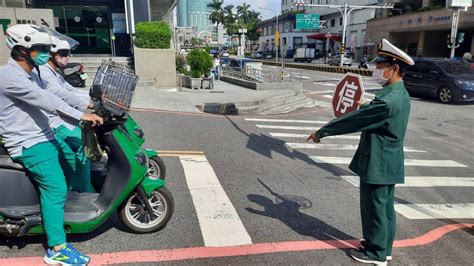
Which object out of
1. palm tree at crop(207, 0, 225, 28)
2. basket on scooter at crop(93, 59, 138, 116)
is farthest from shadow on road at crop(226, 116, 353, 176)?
palm tree at crop(207, 0, 225, 28)

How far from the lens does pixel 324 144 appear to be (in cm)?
827

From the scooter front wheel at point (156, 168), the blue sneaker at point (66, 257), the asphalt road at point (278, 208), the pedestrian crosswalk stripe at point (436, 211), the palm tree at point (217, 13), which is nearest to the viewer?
the blue sneaker at point (66, 257)

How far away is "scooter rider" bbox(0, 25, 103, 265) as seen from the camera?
110 inches

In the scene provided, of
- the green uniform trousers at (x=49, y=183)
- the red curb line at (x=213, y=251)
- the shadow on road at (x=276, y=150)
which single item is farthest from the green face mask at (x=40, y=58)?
the shadow on road at (x=276, y=150)

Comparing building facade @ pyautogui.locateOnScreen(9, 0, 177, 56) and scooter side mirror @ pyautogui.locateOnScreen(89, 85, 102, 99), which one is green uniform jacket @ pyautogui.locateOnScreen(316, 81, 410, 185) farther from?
building facade @ pyautogui.locateOnScreen(9, 0, 177, 56)

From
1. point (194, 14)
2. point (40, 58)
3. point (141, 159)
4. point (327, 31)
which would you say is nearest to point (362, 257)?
point (141, 159)

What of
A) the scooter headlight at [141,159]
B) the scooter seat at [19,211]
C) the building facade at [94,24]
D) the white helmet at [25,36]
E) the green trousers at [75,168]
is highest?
the building facade at [94,24]

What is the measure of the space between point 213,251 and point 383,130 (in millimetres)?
1975

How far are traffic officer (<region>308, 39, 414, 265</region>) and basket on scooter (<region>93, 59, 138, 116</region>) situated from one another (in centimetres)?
194

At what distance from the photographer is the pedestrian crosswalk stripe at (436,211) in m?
4.55

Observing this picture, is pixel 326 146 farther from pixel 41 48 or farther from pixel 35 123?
pixel 41 48

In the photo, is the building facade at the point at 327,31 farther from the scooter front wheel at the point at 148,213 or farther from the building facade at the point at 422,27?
the scooter front wheel at the point at 148,213

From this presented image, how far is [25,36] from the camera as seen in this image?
276cm

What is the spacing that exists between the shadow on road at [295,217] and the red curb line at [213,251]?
0.53ft
